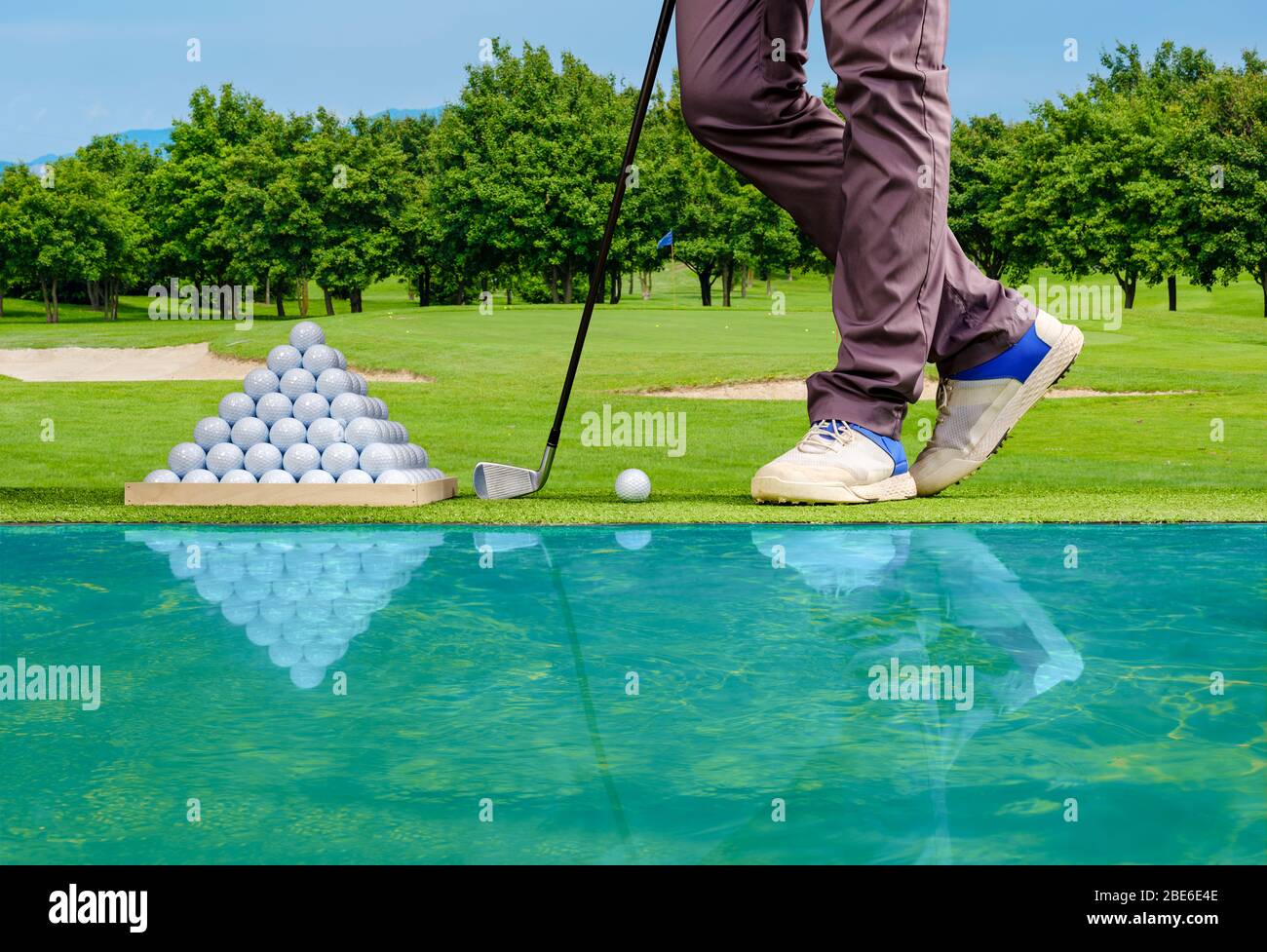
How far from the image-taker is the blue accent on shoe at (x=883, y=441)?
3.87 m

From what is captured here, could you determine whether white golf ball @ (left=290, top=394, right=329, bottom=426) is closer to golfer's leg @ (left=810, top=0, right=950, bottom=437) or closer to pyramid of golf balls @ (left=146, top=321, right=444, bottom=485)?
pyramid of golf balls @ (left=146, top=321, right=444, bottom=485)

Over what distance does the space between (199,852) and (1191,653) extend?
1465mm

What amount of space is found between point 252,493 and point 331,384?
0.73 m

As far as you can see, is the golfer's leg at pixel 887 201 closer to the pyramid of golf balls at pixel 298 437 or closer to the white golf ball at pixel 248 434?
the pyramid of golf balls at pixel 298 437

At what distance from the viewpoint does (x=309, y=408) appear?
5359 millimetres

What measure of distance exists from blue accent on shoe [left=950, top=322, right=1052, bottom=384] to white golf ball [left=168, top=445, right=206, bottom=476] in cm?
313

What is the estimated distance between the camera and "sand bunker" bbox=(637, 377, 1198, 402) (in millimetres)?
15062

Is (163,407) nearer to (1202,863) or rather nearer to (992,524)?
(992,524)

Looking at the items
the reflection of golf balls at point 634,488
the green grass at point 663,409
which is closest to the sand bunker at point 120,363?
the green grass at point 663,409

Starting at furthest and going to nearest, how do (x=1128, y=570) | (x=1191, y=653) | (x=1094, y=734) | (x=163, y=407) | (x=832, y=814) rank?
(x=163, y=407), (x=1128, y=570), (x=1191, y=653), (x=1094, y=734), (x=832, y=814)

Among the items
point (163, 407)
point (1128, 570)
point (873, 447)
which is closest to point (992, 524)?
point (873, 447)

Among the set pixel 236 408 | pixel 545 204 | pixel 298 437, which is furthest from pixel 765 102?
pixel 545 204

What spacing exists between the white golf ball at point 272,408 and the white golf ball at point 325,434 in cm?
19

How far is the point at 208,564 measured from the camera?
10.00 ft
